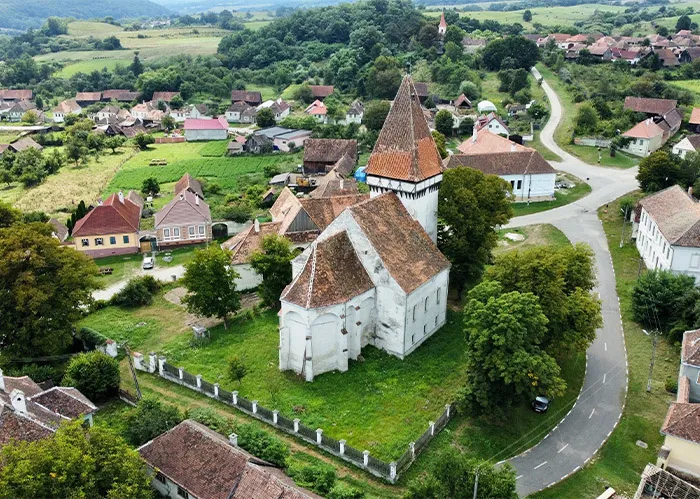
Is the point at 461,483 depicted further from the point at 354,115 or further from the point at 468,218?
the point at 354,115

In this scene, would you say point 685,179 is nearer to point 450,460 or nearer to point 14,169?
point 450,460

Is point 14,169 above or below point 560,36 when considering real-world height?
below

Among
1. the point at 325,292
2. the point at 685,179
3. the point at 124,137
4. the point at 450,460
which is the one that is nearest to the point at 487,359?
the point at 450,460

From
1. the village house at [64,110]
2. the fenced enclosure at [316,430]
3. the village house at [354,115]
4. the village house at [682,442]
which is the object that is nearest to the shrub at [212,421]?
the fenced enclosure at [316,430]

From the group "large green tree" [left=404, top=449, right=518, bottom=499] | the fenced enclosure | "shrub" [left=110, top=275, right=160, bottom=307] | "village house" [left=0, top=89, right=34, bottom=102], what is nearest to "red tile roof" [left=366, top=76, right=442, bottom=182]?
the fenced enclosure

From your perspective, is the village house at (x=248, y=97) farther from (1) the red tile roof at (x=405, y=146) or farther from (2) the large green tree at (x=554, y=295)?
(2) the large green tree at (x=554, y=295)

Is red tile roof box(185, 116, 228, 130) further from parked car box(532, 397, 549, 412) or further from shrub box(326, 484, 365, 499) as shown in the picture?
shrub box(326, 484, 365, 499)
